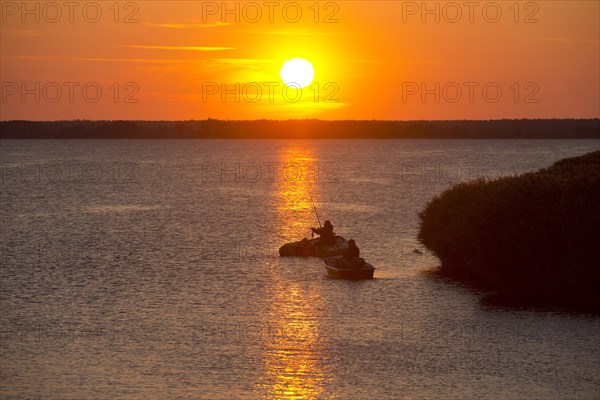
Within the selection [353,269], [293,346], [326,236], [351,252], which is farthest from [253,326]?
[326,236]

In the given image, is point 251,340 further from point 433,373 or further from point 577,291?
point 577,291

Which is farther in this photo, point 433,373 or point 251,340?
point 251,340

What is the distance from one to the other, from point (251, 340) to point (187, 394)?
26.0ft

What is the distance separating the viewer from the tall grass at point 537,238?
43062mm

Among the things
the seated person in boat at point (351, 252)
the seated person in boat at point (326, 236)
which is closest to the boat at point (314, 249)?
the seated person in boat at point (326, 236)

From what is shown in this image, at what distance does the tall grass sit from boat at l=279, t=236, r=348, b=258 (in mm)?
10047

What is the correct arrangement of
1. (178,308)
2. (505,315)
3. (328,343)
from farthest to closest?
(178,308), (505,315), (328,343)

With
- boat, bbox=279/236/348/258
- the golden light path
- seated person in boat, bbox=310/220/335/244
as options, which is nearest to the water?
the golden light path

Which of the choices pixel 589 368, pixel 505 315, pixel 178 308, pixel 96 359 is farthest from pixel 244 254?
pixel 589 368

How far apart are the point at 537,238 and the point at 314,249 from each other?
1969 centimetres

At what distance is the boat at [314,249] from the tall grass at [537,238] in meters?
10.0

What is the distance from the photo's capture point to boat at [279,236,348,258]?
59200 millimetres

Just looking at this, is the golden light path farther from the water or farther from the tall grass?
the tall grass

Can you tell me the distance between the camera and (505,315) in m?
42.6
